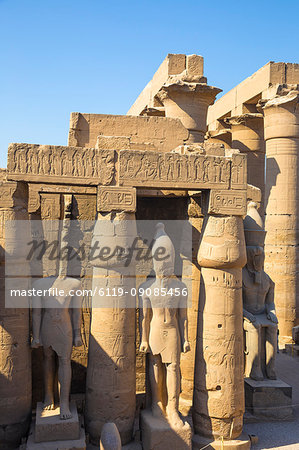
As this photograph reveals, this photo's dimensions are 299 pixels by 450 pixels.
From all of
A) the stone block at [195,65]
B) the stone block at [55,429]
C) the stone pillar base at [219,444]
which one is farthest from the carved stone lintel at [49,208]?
the stone block at [195,65]

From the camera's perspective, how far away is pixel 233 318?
23.3ft

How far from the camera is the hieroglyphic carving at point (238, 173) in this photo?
723 centimetres

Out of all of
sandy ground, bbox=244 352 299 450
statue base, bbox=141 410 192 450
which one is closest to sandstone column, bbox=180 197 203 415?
sandy ground, bbox=244 352 299 450

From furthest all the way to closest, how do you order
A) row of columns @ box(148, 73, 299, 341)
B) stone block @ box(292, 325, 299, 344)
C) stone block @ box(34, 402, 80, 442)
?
row of columns @ box(148, 73, 299, 341) → stone block @ box(292, 325, 299, 344) → stone block @ box(34, 402, 80, 442)

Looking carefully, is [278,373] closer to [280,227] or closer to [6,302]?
[280,227]

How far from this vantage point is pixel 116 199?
6.87 meters

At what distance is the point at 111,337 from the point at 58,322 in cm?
85

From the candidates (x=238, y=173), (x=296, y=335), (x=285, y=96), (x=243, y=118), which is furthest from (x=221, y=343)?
(x=243, y=118)

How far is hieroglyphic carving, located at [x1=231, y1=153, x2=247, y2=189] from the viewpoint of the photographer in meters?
7.23

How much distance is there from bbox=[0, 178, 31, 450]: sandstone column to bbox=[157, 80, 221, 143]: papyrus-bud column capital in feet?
22.2

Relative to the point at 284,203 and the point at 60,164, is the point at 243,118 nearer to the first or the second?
the point at 284,203

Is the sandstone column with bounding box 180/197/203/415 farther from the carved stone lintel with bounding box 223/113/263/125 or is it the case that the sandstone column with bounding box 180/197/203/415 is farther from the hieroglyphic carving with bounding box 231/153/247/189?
the carved stone lintel with bounding box 223/113/263/125

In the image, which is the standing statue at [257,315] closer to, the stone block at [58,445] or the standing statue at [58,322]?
the standing statue at [58,322]

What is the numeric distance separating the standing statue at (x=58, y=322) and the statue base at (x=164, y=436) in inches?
50.5
